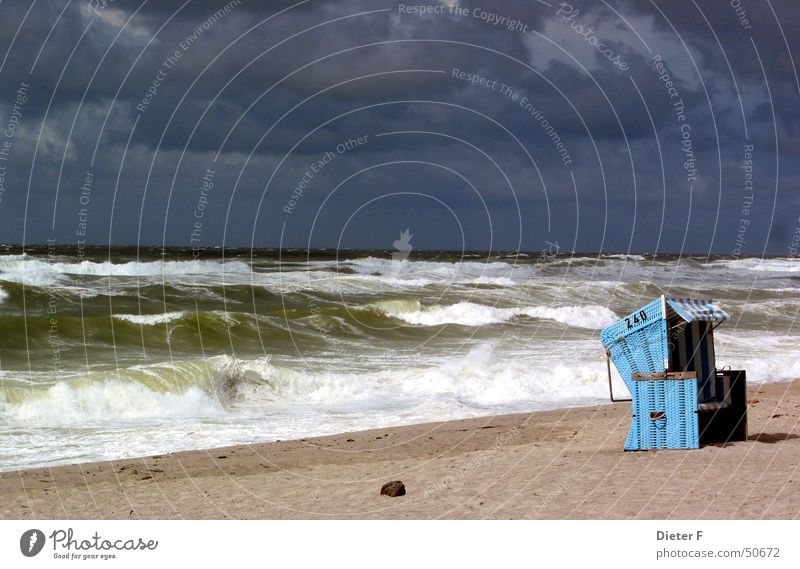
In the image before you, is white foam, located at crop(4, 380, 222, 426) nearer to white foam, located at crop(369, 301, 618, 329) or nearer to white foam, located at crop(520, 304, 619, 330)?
white foam, located at crop(369, 301, 618, 329)

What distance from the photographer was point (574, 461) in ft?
33.8

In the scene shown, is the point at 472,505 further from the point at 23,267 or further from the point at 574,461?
the point at 23,267

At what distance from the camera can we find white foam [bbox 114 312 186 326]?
25469mm

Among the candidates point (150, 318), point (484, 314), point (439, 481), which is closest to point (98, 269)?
point (150, 318)

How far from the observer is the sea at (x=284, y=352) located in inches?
572

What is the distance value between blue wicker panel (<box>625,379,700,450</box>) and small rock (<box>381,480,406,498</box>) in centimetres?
292

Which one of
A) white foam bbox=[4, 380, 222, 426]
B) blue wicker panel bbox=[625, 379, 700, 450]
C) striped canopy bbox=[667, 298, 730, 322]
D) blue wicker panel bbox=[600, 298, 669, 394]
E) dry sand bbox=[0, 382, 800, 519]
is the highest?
striped canopy bbox=[667, 298, 730, 322]

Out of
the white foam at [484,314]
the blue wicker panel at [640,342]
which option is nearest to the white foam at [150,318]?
the white foam at [484,314]

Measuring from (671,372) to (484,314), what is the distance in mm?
22219

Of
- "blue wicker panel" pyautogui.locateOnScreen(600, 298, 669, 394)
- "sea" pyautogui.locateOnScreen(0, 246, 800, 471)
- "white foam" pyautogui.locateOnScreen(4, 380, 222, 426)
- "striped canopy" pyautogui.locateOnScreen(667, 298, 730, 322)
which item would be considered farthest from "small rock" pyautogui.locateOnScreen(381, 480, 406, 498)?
"white foam" pyautogui.locateOnScreen(4, 380, 222, 426)

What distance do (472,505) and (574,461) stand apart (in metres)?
2.27

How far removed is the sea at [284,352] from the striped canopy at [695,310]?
545 centimetres

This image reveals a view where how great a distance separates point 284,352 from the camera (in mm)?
22266

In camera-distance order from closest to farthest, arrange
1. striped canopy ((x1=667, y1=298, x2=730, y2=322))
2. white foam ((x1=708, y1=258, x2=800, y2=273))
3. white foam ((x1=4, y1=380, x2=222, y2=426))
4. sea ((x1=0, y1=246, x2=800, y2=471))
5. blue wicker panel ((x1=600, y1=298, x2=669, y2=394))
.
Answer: striped canopy ((x1=667, y1=298, x2=730, y2=322)), blue wicker panel ((x1=600, y1=298, x2=669, y2=394)), sea ((x1=0, y1=246, x2=800, y2=471)), white foam ((x1=4, y1=380, x2=222, y2=426)), white foam ((x1=708, y1=258, x2=800, y2=273))
